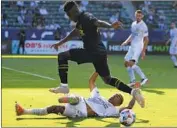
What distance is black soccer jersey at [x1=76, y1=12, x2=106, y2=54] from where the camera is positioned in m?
10.5

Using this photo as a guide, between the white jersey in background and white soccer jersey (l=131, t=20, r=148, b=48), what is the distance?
271 inches

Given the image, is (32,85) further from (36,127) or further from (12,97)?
(36,127)

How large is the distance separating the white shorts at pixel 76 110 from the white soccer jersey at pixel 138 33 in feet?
24.2

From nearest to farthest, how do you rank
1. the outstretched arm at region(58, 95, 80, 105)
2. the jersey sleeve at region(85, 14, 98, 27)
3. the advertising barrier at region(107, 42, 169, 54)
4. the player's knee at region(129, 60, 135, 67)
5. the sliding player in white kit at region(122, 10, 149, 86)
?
the outstretched arm at region(58, 95, 80, 105) → the jersey sleeve at region(85, 14, 98, 27) → the player's knee at region(129, 60, 135, 67) → the sliding player in white kit at region(122, 10, 149, 86) → the advertising barrier at region(107, 42, 169, 54)

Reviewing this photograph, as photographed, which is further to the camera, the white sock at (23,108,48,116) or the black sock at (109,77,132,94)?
the black sock at (109,77,132,94)

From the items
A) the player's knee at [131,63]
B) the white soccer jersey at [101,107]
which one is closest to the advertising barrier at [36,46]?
the player's knee at [131,63]

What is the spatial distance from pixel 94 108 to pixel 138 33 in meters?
7.31

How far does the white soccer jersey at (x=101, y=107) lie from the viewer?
999cm

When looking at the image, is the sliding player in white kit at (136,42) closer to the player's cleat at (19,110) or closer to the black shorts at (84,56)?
the black shorts at (84,56)

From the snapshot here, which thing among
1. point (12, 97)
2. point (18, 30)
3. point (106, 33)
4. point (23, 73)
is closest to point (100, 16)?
point (106, 33)

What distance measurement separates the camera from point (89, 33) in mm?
10648

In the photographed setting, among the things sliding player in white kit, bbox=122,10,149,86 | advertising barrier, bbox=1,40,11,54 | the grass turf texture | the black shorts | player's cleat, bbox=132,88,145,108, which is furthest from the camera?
advertising barrier, bbox=1,40,11,54

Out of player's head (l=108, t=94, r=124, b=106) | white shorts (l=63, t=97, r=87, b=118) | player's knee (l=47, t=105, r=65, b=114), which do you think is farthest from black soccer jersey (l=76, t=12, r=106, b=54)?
player's knee (l=47, t=105, r=65, b=114)

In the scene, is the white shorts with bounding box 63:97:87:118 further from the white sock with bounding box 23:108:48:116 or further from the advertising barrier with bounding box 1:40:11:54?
the advertising barrier with bounding box 1:40:11:54
